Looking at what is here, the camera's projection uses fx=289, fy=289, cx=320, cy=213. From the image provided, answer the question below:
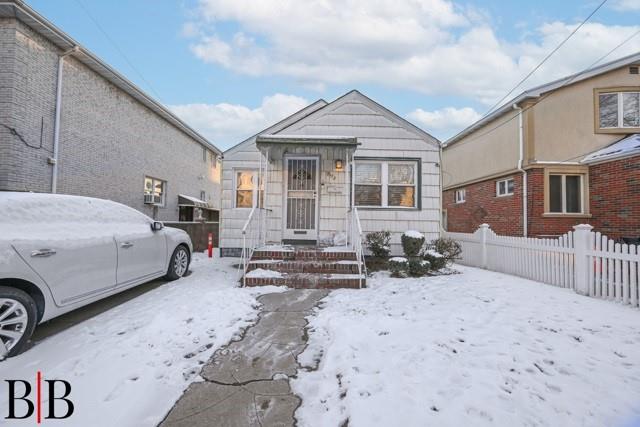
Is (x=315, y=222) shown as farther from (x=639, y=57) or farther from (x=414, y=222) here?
(x=639, y=57)

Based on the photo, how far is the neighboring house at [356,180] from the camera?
25.8 feet

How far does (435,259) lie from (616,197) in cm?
709

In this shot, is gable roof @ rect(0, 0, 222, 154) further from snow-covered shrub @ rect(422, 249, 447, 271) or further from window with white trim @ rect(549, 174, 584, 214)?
window with white trim @ rect(549, 174, 584, 214)

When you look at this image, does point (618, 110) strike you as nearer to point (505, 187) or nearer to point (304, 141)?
point (505, 187)

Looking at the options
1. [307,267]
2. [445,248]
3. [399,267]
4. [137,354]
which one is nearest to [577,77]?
[445,248]

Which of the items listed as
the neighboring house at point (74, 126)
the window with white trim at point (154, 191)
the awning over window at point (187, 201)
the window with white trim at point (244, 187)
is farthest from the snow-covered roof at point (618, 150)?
A: the window with white trim at point (154, 191)

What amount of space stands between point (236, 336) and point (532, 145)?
11408 millimetres

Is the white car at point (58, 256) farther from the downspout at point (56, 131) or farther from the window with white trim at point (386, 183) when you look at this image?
the downspout at point (56, 131)

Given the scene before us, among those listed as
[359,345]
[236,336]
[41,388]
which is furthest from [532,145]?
[41,388]

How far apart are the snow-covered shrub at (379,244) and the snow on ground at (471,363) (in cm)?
269

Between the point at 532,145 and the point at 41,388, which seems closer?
the point at 41,388

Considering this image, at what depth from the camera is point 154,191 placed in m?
13.7

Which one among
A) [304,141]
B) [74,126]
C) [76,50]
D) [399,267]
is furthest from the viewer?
[74,126]

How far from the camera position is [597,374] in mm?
2449
